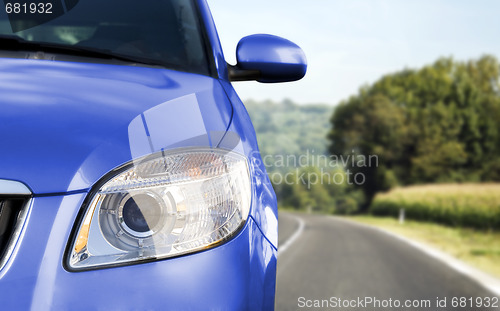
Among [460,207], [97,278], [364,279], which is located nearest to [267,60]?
[97,278]

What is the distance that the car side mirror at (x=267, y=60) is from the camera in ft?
8.13

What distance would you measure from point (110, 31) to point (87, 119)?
34.9 inches

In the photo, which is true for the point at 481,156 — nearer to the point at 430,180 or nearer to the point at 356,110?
the point at 430,180

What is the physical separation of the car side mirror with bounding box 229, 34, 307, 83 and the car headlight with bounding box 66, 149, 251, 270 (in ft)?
3.00

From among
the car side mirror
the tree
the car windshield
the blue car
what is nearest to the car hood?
the blue car

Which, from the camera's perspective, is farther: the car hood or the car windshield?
the car windshield

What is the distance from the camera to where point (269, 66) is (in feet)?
8.15

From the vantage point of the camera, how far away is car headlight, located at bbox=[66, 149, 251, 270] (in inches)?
57.7

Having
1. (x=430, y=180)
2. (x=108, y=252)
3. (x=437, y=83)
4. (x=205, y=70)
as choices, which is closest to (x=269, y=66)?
(x=205, y=70)

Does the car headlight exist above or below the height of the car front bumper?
above

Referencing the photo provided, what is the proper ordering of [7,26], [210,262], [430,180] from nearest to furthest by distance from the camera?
1. [210,262]
2. [7,26]
3. [430,180]

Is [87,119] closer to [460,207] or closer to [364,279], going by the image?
[364,279]

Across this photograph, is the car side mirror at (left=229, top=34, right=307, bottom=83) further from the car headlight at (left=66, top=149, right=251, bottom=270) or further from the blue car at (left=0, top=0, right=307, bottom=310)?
the car headlight at (left=66, top=149, right=251, bottom=270)

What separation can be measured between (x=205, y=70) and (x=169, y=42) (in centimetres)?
22
